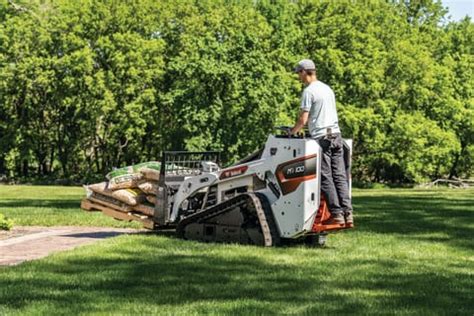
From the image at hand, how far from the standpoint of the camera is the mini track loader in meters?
9.10

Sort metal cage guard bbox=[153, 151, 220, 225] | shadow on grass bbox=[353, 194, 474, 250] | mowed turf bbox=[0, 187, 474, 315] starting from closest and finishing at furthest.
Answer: mowed turf bbox=[0, 187, 474, 315] < metal cage guard bbox=[153, 151, 220, 225] < shadow on grass bbox=[353, 194, 474, 250]

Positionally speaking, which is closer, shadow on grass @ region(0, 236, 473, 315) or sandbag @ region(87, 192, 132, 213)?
shadow on grass @ region(0, 236, 473, 315)

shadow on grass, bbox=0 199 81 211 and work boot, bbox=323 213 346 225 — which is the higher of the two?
work boot, bbox=323 213 346 225

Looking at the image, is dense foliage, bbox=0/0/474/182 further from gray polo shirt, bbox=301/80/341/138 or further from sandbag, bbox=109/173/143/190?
gray polo shirt, bbox=301/80/341/138

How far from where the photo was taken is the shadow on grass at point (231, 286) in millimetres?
5938

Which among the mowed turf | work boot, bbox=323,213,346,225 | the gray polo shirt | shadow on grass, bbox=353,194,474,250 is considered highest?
the gray polo shirt

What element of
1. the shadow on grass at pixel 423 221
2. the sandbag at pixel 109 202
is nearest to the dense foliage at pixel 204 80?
the shadow on grass at pixel 423 221

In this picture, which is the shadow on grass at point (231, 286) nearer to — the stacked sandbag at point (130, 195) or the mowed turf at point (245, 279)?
the mowed turf at point (245, 279)

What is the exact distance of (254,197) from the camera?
952cm

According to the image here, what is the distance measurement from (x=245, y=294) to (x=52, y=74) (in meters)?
41.0

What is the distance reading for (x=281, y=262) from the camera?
824cm

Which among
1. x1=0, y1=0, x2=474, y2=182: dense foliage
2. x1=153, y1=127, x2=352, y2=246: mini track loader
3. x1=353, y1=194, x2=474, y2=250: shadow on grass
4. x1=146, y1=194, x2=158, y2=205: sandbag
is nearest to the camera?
x1=153, y1=127, x2=352, y2=246: mini track loader

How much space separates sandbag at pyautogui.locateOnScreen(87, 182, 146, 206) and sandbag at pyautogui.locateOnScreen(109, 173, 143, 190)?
6 centimetres

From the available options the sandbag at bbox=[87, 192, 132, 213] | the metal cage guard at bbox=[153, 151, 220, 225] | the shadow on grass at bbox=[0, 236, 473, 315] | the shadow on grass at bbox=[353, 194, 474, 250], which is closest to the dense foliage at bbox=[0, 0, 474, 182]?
the shadow on grass at bbox=[353, 194, 474, 250]
